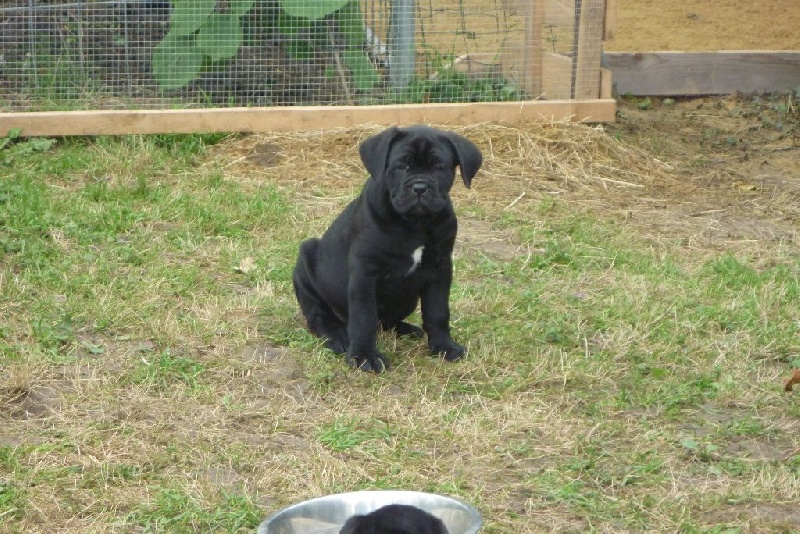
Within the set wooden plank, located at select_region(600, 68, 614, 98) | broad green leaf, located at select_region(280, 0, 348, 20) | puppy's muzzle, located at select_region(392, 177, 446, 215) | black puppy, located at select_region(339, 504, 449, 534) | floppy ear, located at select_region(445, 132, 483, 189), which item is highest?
broad green leaf, located at select_region(280, 0, 348, 20)

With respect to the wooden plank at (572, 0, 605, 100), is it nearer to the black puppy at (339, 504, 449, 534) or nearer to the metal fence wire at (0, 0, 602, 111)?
the metal fence wire at (0, 0, 602, 111)

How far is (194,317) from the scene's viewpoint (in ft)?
16.7

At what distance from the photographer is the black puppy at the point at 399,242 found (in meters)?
4.46

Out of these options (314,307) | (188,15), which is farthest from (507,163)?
(314,307)

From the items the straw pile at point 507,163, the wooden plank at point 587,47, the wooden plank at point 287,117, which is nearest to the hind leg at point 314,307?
the straw pile at point 507,163

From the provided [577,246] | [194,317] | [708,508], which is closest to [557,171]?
[577,246]

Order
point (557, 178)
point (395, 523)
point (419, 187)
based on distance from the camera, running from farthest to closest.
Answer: point (557, 178), point (419, 187), point (395, 523)

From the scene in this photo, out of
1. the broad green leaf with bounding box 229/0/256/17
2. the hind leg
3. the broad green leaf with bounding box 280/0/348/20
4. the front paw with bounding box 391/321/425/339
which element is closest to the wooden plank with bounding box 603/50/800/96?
the broad green leaf with bounding box 280/0/348/20

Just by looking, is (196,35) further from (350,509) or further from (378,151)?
(350,509)

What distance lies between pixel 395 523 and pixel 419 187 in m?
1.84

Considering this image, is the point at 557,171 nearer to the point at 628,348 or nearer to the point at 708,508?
the point at 628,348

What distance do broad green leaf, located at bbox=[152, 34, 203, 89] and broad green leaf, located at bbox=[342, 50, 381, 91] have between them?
1.05 metres

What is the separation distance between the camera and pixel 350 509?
10.6ft

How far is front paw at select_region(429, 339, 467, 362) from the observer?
15.4ft
